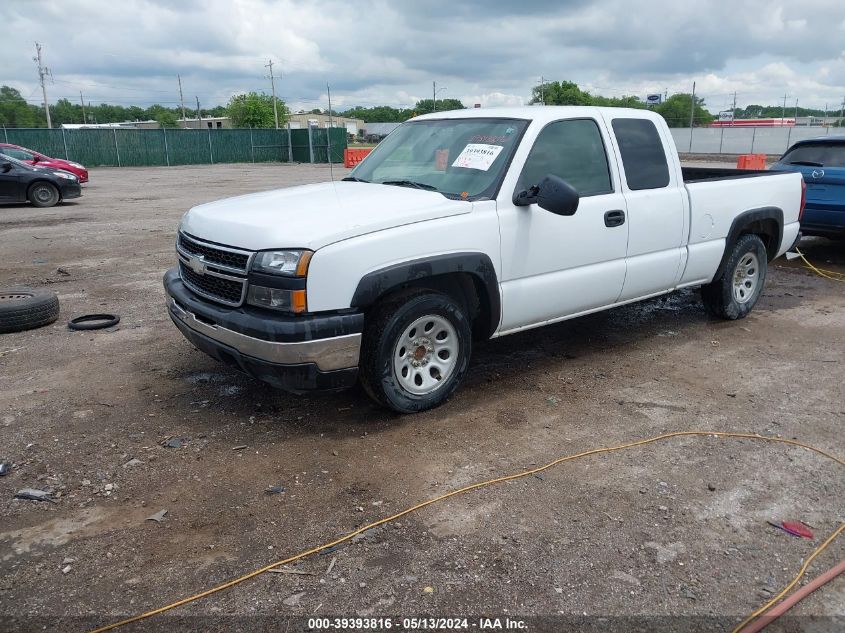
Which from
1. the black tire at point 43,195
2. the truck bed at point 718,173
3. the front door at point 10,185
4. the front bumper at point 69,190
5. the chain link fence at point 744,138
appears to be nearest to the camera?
the truck bed at point 718,173

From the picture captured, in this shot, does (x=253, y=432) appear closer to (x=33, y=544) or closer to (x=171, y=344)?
(x=33, y=544)

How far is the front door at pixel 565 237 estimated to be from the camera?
4605mm

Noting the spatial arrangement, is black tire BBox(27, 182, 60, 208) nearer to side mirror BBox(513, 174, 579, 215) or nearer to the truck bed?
the truck bed

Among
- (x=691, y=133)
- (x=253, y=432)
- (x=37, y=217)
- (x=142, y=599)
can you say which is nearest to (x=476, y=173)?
(x=253, y=432)

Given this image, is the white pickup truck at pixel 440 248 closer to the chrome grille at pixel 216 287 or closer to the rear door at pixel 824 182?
the chrome grille at pixel 216 287

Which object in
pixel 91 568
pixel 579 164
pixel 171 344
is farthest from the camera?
pixel 171 344

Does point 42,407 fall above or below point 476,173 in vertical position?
below

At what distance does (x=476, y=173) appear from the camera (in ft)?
15.3

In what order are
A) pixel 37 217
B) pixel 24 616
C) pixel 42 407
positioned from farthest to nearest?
pixel 37 217 < pixel 42 407 < pixel 24 616

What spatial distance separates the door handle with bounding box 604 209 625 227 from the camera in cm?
506

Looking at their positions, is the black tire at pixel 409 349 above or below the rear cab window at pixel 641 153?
below

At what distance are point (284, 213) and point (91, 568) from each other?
2.16 m

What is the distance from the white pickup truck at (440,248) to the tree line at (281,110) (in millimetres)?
28662

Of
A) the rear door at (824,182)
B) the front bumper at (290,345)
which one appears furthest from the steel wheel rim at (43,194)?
the rear door at (824,182)
